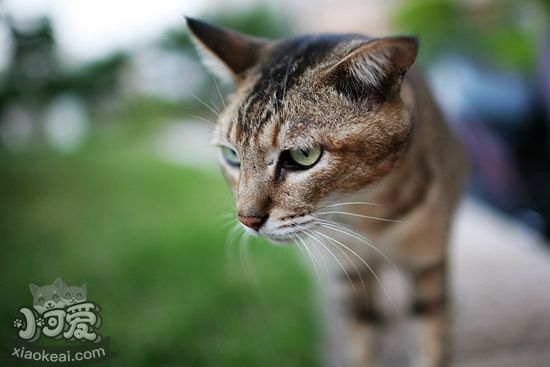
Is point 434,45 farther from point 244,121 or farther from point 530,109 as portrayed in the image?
point 244,121

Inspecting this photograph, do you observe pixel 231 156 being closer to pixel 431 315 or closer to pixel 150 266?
pixel 431 315

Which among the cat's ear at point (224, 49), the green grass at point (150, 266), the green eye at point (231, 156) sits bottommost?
the green grass at point (150, 266)

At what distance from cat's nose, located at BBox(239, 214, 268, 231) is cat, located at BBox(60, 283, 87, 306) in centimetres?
37

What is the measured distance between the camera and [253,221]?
40.1 inches

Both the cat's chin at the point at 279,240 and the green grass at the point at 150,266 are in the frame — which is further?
the green grass at the point at 150,266

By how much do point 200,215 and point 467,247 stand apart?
4.51ft

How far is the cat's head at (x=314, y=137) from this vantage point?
996 mm

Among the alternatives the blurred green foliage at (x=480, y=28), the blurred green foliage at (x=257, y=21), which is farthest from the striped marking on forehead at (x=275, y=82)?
the blurred green foliage at (x=257, y=21)

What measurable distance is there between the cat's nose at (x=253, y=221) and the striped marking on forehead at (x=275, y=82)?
0.16 m

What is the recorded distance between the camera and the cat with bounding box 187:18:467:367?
1002 millimetres

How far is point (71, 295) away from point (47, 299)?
0.05m

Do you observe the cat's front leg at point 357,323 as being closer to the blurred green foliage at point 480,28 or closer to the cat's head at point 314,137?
the cat's head at point 314,137

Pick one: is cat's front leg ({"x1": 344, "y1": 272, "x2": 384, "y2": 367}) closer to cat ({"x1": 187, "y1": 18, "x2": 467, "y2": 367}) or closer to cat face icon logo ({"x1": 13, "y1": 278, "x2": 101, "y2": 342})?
cat ({"x1": 187, "y1": 18, "x2": 467, "y2": 367})

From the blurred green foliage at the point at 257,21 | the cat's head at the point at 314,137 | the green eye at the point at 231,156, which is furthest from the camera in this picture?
the blurred green foliage at the point at 257,21
